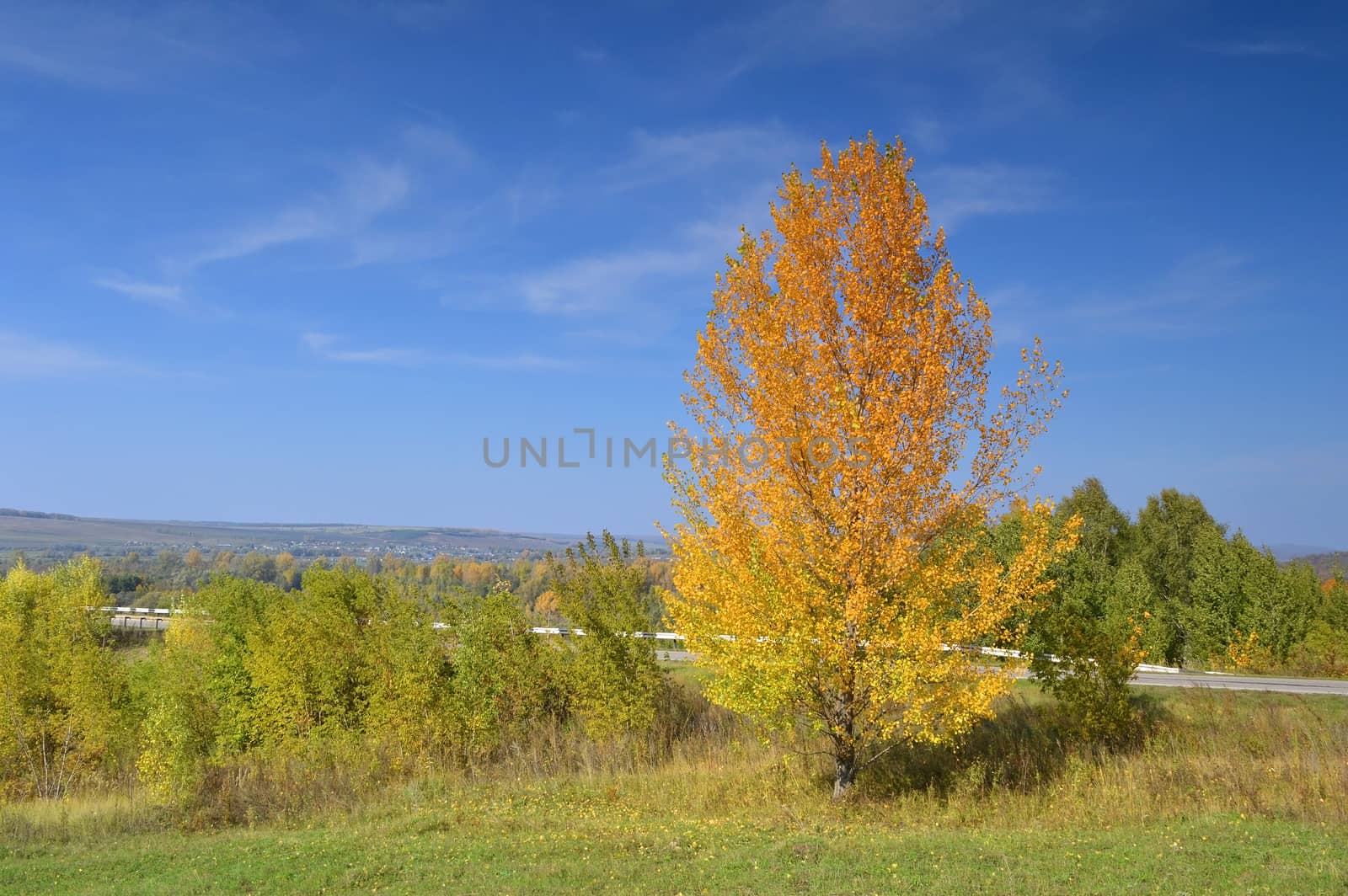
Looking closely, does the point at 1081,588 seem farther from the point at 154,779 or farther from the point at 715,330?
the point at 154,779

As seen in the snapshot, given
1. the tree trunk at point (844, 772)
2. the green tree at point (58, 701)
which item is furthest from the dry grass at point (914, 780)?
the green tree at point (58, 701)

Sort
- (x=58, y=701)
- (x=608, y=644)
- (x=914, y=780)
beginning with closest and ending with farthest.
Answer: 1. (x=914, y=780)
2. (x=608, y=644)
3. (x=58, y=701)

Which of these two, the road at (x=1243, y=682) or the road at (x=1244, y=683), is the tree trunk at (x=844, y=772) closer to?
the road at (x=1243, y=682)

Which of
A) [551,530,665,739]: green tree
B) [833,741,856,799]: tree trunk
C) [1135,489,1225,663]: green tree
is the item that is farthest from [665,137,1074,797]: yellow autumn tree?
[1135,489,1225,663]: green tree

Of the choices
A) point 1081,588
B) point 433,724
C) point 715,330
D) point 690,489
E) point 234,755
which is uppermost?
point 715,330

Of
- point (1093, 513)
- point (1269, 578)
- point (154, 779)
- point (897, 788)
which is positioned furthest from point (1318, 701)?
point (1093, 513)

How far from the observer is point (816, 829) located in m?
13.8

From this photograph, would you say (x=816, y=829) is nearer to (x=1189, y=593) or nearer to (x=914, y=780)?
(x=914, y=780)

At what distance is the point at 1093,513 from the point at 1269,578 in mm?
19000

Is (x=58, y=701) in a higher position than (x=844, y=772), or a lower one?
lower

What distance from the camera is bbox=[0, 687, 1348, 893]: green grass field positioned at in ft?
36.1

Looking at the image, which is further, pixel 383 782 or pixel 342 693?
pixel 342 693

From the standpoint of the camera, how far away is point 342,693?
1085 inches

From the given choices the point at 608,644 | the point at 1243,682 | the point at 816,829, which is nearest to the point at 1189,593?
the point at 1243,682
